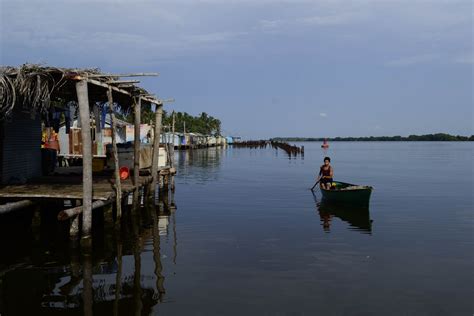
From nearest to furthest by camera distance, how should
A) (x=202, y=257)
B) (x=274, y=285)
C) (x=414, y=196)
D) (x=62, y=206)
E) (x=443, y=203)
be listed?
1. (x=274, y=285)
2. (x=202, y=257)
3. (x=62, y=206)
4. (x=443, y=203)
5. (x=414, y=196)

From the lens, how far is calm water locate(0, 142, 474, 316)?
7.62 m

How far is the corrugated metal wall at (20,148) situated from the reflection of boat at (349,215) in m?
9.69

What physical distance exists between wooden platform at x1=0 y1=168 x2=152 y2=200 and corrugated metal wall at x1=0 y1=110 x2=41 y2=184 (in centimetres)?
46

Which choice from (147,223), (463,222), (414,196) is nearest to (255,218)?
(147,223)

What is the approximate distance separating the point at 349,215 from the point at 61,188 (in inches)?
373

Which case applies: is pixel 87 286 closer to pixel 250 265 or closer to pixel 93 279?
pixel 93 279

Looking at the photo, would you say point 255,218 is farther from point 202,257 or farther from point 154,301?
point 154,301

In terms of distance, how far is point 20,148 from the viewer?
15.0 m

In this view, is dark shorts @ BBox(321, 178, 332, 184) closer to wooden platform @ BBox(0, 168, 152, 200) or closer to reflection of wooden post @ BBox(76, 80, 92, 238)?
wooden platform @ BBox(0, 168, 152, 200)

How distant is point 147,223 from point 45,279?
5.89 m

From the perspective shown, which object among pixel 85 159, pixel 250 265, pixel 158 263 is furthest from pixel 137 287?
pixel 85 159

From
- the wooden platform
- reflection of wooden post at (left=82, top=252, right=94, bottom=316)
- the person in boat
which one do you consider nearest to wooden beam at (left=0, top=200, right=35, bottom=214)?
the wooden platform

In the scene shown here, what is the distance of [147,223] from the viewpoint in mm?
14625

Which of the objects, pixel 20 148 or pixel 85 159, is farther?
pixel 20 148
